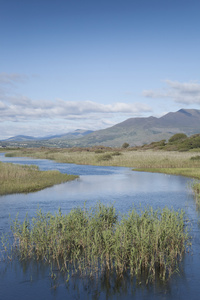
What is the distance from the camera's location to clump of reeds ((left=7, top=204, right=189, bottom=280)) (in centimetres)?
1189

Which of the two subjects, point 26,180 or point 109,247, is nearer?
point 109,247

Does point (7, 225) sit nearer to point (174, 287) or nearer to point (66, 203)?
point (66, 203)

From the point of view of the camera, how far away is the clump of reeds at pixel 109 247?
11894 mm

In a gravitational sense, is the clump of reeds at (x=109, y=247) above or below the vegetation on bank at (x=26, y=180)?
below

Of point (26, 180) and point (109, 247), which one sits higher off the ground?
point (26, 180)

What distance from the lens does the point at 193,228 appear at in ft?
57.2

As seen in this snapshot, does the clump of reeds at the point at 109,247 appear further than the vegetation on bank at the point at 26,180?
No

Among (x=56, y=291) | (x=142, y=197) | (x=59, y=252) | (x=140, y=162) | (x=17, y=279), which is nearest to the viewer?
(x=56, y=291)

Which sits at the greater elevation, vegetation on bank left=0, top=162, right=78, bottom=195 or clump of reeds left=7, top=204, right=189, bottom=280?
vegetation on bank left=0, top=162, right=78, bottom=195

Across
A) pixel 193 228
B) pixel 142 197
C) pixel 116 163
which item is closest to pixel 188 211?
pixel 193 228

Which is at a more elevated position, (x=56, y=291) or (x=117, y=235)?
(x=117, y=235)

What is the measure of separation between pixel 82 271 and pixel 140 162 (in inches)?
1999

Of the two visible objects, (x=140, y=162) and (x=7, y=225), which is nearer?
(x=7, y=225)

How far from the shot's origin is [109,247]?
39.9ft
